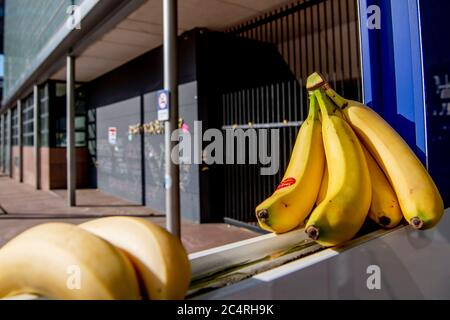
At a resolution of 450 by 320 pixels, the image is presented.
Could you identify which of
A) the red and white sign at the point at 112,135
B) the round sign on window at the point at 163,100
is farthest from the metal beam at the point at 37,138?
the round sign on window at the point at 163,100

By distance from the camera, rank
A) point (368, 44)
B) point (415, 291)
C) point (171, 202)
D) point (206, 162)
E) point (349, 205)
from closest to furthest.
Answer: point (349, 205)
point (415, 291)
point (368, 44)
point (171, 202)
point (206, 162)

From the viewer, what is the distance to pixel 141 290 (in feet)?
3.33

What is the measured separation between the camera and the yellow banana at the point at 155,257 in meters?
1.00

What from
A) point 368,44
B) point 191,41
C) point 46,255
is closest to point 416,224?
point 368,44

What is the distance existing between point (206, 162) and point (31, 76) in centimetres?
928

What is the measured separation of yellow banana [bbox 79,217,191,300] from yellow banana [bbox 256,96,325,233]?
0.62 metres

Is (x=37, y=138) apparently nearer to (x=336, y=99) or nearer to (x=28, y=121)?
(x=28, y=121)

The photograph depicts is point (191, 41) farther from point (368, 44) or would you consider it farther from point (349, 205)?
point (349, 205)

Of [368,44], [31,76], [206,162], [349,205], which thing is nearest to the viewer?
[349,205]

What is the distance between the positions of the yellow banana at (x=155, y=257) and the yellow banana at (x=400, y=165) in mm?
1088

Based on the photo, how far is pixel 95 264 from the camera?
95 cm

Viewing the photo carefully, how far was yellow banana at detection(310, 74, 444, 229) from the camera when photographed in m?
1.62

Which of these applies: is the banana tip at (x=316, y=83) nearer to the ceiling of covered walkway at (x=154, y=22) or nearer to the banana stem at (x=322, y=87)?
the banana stem at (x=322, y=87)

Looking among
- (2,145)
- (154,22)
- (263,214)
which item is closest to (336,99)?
(263,214)
